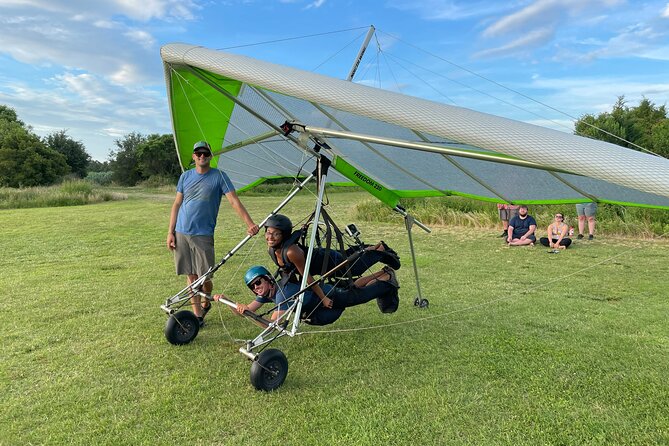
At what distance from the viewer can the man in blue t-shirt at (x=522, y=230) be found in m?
9.53

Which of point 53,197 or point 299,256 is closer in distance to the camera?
point 299,256

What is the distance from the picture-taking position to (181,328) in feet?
12.5

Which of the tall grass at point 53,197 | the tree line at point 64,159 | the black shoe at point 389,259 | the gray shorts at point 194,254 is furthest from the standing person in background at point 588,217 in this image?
the tree line at point 64,159

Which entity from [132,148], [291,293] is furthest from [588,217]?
[132,148]

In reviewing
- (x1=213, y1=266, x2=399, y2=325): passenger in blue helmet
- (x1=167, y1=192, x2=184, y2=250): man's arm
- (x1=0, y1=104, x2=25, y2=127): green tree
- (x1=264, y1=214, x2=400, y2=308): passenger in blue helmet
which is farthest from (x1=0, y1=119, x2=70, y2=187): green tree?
(x1=264, y1=214, x2=400, y2=308): passenger in blue helmet

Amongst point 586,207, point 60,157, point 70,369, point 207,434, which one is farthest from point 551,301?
point 60,157

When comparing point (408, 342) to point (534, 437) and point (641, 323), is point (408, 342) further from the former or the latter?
point (641, 323)

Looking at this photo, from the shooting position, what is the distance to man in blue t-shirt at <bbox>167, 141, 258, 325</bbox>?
158 inches

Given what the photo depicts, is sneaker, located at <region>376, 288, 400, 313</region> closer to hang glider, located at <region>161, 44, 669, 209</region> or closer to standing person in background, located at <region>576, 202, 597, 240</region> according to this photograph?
hang glider, located at <region>161, 44, 669, 209</region>

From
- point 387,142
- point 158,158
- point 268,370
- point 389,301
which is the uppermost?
point 158,158

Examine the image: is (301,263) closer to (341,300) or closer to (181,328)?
(341,300)

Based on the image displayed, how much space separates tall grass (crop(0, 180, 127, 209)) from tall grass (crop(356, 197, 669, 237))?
49.5 ft

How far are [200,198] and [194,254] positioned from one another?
1.75 feet

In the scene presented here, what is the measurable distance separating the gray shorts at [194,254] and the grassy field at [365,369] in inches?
24.8
